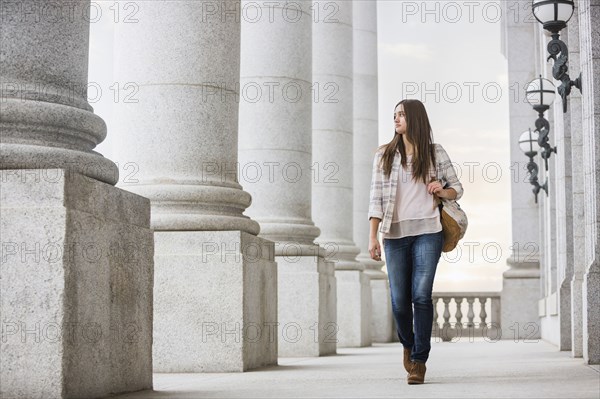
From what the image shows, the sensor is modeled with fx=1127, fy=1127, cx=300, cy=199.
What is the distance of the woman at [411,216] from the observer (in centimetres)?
1858

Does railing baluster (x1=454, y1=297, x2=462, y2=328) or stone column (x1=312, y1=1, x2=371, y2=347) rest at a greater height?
stone column (x1=312, y1=1, x2=371, y2=347)

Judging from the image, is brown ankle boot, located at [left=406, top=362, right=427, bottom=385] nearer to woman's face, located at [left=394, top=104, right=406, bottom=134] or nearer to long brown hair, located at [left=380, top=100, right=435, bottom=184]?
long brown hair, located at [left=380, top=100, right=435, bottom=184]

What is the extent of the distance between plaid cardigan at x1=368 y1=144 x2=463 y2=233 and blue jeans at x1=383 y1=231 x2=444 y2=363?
0.48 m

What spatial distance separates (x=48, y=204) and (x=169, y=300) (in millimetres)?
8507

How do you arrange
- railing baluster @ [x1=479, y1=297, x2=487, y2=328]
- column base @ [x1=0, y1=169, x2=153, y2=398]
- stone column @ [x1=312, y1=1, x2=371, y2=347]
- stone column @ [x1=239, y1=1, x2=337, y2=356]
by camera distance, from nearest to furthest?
column base @ [x1=0, y1=169, x2=153, y2=398]
stone column @ [x1=239, y1=1, x2=337, y2=356]
stone column @ [x1=312, y1=1, x2=371, y2=347]
railing baluster @ [x1=479, y1=297, x2=487, y2=328]

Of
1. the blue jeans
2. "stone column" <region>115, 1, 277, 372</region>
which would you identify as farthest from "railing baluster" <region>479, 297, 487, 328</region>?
the blue jeans

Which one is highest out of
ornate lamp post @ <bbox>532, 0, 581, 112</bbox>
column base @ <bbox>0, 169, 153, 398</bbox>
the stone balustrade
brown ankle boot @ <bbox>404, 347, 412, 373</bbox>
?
ornate lamp post @ <bbox>532, 0, 581, 112</bbox>

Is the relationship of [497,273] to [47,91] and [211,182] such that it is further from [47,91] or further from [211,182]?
[47,91]

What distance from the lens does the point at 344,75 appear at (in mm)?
45875

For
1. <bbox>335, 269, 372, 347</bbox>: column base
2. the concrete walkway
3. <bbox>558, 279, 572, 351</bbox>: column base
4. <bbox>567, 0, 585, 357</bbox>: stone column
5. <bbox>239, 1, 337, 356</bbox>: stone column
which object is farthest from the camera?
<bbox>335, 269, 372, 347</bbox>: column base

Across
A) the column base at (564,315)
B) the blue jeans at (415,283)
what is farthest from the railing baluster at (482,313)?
the blue jeans at (415,283)

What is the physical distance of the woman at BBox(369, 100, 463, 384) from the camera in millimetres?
18578

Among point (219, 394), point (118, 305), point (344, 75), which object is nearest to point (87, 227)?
point (118, 305)

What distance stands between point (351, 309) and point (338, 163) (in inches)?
226
